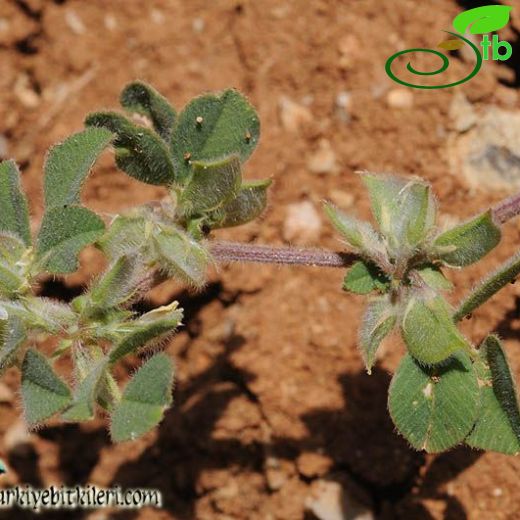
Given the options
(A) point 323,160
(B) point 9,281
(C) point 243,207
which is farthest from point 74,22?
(B) point 9,281

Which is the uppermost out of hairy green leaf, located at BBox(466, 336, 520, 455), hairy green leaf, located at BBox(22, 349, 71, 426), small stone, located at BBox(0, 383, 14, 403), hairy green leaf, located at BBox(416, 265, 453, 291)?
hairy green leaf, located at BBox(22, 349, 71, 426)

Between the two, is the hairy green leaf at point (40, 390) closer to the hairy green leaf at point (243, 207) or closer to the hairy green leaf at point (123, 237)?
the hairy green leaf at point (123, 237)

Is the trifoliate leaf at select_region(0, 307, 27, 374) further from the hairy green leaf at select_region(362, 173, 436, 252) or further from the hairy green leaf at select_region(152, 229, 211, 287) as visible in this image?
the hairy green leaf at select_region(362, 173, 436, 252)

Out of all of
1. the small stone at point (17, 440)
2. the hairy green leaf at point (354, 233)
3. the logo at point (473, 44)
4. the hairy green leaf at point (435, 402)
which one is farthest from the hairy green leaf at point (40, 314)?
the logo at point (473, 44)

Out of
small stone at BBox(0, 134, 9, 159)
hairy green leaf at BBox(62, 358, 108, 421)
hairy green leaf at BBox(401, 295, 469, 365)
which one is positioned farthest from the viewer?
small stone at BBox(0, 134, 9, 159)

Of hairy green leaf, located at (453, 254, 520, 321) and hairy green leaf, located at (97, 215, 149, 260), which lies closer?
hairy green leaf, located at (453, 254, 520, 321)

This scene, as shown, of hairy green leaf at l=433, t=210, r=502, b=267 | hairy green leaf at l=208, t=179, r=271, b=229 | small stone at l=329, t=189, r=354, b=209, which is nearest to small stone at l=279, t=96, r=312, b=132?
small stone at l=329, t=189, r=354, b=209

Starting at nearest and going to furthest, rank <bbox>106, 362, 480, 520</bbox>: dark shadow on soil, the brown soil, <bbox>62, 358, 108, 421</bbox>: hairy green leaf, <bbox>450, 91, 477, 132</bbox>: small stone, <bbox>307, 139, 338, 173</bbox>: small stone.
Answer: <bbox>62, 358, 108, 421</bbox>: hairy green leaf → <bbox>106, 362, 480, 520</bbox>: dark shadow on soil → the brown soil → <bbox>450, 91, 477, 132</bbox>: small stone → <bbox>307, 139, 338, 173</bbox>: small stone
